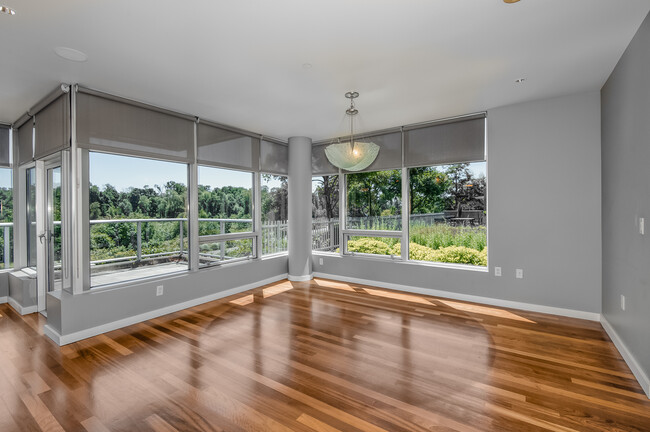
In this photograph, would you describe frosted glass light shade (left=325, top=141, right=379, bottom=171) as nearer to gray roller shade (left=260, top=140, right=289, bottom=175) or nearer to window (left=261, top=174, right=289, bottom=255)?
gray roller shade (left=260, top=140, right=289, bottom=175)

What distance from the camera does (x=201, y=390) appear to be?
86.8 inches

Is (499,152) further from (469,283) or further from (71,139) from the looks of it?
(71,139)

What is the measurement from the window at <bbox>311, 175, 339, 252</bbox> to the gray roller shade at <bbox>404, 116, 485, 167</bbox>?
1.48 m

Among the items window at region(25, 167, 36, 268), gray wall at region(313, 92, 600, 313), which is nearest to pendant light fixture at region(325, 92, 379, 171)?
gray wall at region(313, 92, 600, 313)

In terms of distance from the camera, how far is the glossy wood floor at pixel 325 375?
190 centimetres

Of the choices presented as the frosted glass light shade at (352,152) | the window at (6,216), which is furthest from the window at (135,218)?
the frosted glass light shade at (352,152)

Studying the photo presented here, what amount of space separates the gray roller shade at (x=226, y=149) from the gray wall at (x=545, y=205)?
11.2 feet

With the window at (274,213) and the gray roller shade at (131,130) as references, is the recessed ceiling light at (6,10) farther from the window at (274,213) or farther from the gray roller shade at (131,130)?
the window at (274,213)

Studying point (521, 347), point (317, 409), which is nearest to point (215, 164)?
point (317, 409)

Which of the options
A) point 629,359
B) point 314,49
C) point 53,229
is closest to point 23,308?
point 53,229

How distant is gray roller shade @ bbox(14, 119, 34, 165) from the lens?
12.6 feet

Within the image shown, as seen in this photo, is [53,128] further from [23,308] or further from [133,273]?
[23,308]

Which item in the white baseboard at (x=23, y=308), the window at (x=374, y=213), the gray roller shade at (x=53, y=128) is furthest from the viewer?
the window at (x=374, y=213)

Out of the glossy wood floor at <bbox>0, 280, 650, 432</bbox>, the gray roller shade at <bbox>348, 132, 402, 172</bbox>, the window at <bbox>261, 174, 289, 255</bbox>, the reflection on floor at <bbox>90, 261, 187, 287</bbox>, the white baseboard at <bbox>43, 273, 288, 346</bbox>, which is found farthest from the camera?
the window at <bbox>261, 174, 289, 255</bbox>
